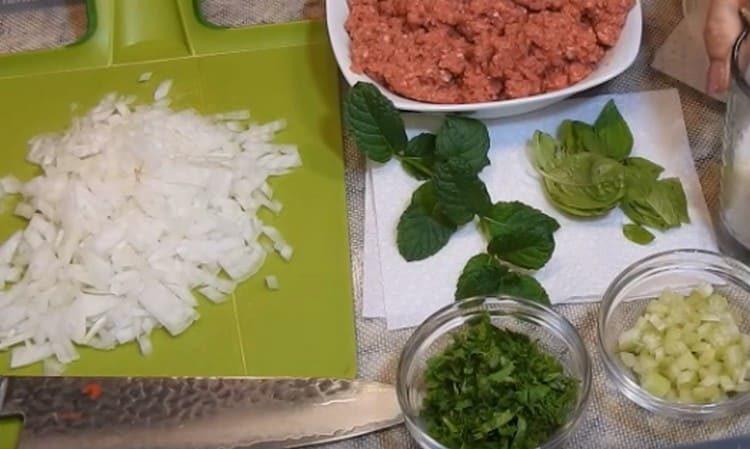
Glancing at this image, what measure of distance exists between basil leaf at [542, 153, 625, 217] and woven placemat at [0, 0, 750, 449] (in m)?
0.11

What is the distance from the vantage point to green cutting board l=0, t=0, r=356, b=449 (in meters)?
1.18

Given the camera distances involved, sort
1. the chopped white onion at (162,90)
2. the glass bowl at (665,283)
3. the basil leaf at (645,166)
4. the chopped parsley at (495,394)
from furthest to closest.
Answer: the chopped white onion at (162,90)
the basil leaf at (645,166)
the glass bowl at (665,283)
the chopped parsley at (495,394)

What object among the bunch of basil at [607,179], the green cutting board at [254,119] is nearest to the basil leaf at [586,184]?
the bunch of basil at [607,179]

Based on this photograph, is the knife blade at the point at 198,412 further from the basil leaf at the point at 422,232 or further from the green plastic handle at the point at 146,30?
the green plastic handle at the point at 146,30

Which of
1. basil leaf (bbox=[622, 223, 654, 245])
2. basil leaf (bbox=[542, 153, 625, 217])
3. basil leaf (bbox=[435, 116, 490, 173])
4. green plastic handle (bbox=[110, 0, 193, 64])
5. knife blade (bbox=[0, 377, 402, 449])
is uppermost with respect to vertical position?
green plastic handle (bbox=[110, 0, 193, 64])

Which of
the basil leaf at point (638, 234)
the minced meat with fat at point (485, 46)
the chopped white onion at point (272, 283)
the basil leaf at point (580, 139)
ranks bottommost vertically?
the chopped white onion at point (272, 283)

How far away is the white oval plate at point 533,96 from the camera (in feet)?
4.05

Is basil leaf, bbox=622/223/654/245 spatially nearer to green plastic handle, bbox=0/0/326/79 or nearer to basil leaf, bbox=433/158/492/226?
basil leaf, bbox=433/158/492/226

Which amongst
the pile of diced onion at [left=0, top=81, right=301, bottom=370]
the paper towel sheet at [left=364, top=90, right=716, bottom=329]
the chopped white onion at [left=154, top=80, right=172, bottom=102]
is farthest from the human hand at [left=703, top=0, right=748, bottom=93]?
the chopped white onion at [left=154, top=80, right=172, bottom=102]

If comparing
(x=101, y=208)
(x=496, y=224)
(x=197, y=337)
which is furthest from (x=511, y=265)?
(x=101, y=208)

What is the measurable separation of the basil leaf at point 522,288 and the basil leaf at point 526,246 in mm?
20

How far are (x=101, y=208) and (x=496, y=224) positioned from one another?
0.45 m

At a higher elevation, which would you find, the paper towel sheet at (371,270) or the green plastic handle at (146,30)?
the green plastic handle at (146,30)

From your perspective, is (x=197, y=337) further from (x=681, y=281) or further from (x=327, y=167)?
(x=681, y=281)
